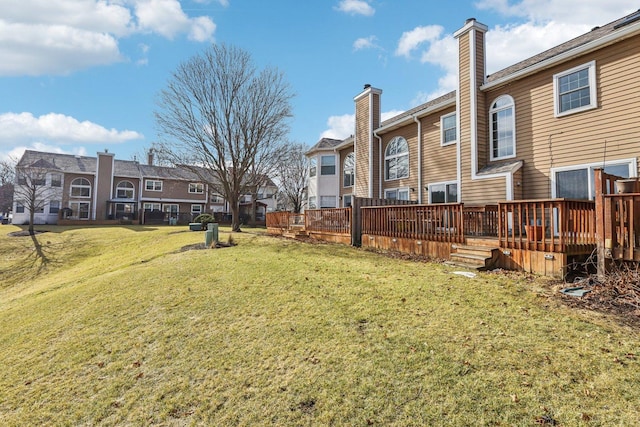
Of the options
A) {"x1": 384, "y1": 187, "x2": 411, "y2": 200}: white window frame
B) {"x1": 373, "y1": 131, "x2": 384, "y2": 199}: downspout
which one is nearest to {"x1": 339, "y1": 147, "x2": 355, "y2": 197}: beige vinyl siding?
{"x1": 373, "y1": 131, "x2": 384, "y2": 199}: downspout

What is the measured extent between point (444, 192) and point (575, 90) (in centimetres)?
533

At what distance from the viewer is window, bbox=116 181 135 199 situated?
3710 centimetres

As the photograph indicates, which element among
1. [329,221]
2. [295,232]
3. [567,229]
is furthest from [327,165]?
[567,229]

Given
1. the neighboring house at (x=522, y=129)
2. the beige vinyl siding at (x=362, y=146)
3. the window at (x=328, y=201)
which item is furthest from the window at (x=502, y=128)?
the window at (x=328, y=201)

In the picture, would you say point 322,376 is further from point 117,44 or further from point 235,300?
point 117,44

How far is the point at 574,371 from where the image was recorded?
2.92 m

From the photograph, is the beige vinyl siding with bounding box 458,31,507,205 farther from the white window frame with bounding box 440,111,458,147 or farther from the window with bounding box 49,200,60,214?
the window with bounding box 49,200,60,214

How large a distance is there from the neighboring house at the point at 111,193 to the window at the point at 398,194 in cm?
2165

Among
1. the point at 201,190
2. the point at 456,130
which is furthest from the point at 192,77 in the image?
the point at 201,190

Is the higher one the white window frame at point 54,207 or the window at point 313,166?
the window at point 313,166

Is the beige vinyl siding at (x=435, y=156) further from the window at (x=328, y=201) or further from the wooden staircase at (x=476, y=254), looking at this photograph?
the window at (x=328, y=201)

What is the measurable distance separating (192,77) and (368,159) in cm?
1147

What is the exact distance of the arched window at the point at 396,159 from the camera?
49.9ft

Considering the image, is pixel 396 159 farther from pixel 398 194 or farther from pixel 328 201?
pixel 328 201
